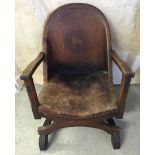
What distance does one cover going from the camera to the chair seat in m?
1.32

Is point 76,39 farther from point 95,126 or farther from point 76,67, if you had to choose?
point 95,126

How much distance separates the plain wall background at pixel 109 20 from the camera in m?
1.63

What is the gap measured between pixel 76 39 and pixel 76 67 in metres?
0.20

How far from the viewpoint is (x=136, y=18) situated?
66.4 inches

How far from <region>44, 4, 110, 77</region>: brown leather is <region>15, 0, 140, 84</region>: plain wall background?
0.09 m

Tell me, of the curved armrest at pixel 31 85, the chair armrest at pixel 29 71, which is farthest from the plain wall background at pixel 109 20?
the curved armrest at pixel 31 85

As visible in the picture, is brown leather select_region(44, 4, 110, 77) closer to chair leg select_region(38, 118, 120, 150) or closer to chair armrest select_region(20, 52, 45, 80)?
chair armrest select_region(20, 52, 45, 80)

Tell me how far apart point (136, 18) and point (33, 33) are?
78 centimetres
